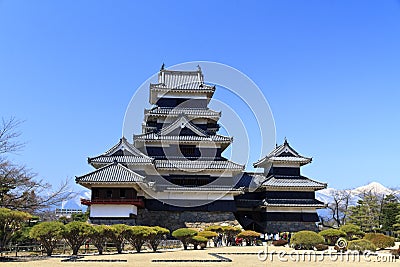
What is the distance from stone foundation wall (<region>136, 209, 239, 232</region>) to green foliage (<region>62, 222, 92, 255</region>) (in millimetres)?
13226

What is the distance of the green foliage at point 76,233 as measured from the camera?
2320 centimetres

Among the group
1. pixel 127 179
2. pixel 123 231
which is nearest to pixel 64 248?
pixel 123 231

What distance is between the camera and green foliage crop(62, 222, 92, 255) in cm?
2320

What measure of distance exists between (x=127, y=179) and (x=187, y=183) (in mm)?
7188

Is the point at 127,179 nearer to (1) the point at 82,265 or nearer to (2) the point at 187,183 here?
(2) the point at 187,183

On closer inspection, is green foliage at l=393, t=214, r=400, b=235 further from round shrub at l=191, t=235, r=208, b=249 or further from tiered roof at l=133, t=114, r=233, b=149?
round shrub at l=191, t=235, r=208, b=249

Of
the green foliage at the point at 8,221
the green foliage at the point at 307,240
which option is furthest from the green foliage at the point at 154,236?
the green foliage at the point at 307,240

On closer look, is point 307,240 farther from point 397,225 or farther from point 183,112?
point 397,225

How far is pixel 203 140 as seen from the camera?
132 feet

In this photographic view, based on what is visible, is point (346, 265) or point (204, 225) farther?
point (204, 225)

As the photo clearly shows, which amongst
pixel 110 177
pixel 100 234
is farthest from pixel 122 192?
pixel 100 234

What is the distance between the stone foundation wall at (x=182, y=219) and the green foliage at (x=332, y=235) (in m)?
8.06

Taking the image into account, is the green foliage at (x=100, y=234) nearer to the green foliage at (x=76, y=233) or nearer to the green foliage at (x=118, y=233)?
the green foliage at (x=118, y=233)

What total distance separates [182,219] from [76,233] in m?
15.2
